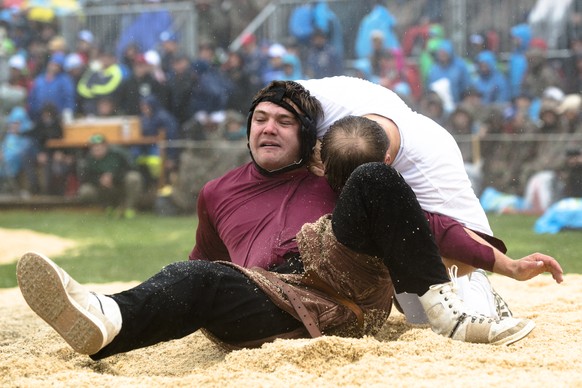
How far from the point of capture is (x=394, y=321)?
436cm

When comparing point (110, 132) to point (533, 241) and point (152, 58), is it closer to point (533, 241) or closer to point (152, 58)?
point (152, 58)

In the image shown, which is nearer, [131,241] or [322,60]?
[131,241]

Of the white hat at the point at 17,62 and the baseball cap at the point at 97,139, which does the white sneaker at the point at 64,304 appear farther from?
the white hat at the point at 17,62

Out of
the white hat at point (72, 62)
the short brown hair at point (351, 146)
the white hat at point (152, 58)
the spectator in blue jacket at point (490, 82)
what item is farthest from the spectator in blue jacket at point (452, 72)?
the short brown hair at point (351, 146)

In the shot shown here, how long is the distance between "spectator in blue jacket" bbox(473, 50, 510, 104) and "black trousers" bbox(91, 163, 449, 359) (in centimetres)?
802

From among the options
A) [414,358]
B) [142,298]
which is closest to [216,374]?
[142,298]

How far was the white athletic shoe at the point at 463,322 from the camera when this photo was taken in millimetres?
3391

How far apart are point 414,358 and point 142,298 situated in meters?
0.99

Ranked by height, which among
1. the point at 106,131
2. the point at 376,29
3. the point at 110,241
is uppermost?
the point at 376,29

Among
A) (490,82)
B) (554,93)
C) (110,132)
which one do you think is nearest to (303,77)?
(490,82)

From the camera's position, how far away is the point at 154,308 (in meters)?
3.27

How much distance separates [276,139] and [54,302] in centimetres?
128

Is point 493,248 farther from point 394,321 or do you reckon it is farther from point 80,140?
point 80,140

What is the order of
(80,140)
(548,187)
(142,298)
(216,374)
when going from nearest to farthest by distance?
(216,374)
(142,298)
(548,187)
(80,140)
